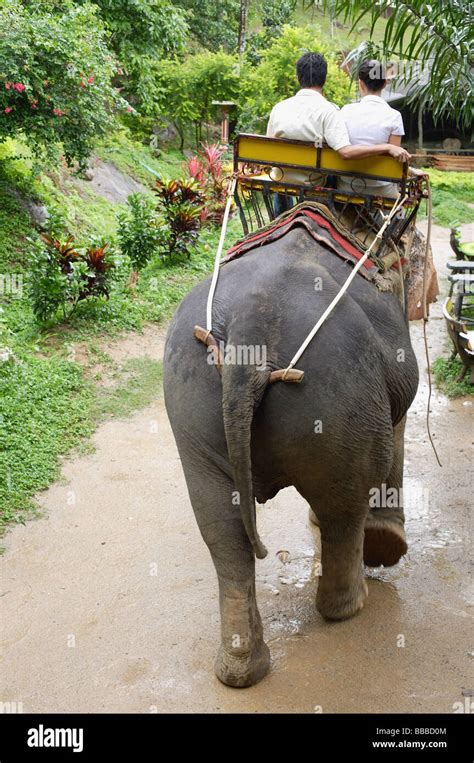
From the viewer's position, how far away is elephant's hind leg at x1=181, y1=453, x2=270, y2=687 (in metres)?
3.31

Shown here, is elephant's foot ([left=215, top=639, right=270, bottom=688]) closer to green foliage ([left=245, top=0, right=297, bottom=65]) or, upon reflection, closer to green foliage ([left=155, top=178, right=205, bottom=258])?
green foliage ([left=155, top=178, right=205, bottom=258])

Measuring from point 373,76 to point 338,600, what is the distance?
2.81m

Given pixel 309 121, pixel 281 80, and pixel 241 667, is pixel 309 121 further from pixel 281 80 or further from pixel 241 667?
pixel 281 80

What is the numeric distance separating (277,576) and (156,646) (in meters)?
0.92

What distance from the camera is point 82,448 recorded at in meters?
6.23

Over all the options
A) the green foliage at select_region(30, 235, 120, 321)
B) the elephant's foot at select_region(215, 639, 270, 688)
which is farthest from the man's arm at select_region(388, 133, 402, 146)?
the green foliage at select_region(30, 235, 120, 321)

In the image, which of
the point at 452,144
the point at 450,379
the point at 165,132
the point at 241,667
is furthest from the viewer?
the point at 452,144

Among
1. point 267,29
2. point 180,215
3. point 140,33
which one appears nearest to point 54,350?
point 180,215

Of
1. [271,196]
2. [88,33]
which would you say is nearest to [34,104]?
[88,33]

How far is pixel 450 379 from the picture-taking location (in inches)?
Answer: 303

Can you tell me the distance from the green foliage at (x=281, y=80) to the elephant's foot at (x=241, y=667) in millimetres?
16440

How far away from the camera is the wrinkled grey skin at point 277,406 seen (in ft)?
10.1

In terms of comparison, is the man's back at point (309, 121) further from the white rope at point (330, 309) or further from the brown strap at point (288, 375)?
the brown strap at point (288, 375)

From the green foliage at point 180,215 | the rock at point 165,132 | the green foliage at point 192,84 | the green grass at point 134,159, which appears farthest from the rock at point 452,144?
the green foliage at point 180,215
